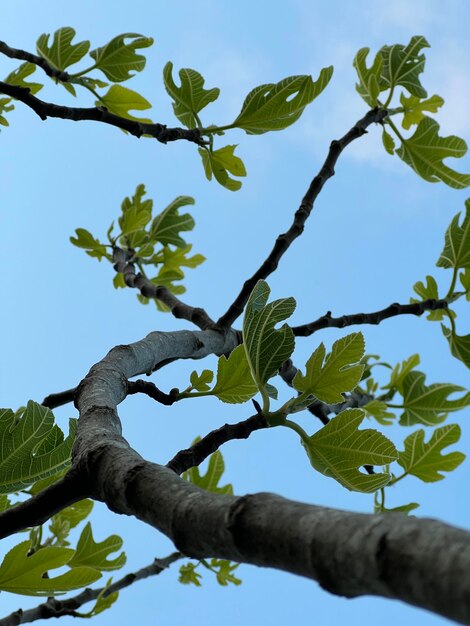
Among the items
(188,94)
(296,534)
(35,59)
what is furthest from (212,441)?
(35,59)

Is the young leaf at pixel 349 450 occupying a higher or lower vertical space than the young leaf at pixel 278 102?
lower

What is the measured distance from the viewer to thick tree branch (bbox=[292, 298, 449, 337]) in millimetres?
1667

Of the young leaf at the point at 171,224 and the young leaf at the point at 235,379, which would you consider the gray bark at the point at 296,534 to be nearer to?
the young leaf at the point at 235,379

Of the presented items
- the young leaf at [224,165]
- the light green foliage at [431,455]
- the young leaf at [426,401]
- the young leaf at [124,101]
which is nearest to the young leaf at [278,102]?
the young leaf at [224,165]

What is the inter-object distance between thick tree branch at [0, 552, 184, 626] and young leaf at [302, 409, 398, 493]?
72cm

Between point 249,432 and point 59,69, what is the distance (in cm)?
126

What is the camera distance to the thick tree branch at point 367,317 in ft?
5.47

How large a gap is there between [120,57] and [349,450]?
131 centimetres

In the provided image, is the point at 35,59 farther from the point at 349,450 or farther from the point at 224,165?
the point at 349,450

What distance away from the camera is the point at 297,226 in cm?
168

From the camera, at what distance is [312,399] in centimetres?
111

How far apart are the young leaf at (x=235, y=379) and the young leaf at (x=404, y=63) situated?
4.07 ft

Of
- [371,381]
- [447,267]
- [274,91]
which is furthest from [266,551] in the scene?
[371,381]

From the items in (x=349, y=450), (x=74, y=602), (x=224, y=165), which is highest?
(x=224, y=165)
